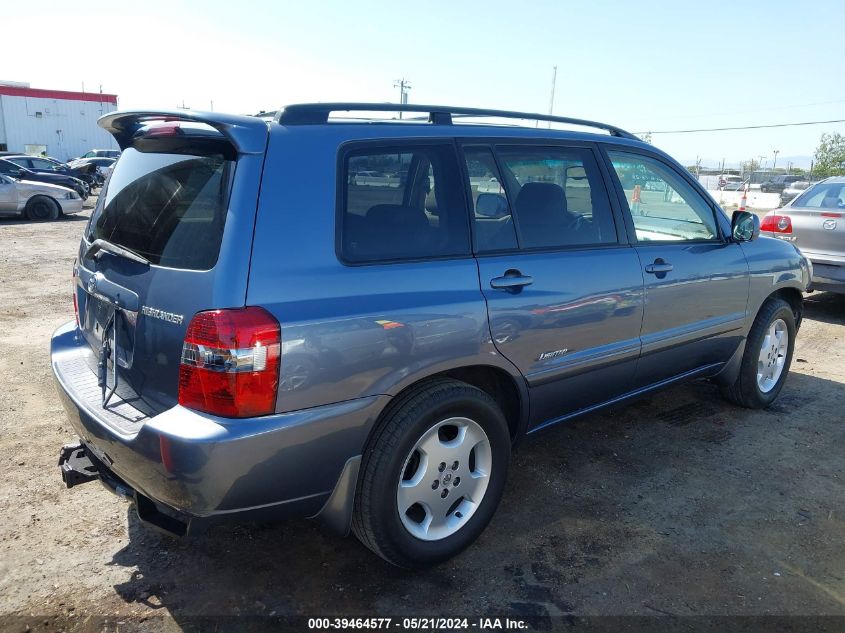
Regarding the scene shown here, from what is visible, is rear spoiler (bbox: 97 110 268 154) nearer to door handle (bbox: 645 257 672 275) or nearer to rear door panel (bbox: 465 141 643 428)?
rear door panel (bbox: 465 141 643 428)

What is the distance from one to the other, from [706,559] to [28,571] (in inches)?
116

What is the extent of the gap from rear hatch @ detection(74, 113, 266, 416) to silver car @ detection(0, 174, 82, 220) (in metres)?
14.4

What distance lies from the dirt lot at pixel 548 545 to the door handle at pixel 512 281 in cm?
119

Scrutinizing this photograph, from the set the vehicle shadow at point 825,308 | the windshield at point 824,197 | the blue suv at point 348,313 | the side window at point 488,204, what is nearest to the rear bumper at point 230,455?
the blue suv at point 348,313

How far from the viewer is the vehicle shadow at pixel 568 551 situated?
2645 mm

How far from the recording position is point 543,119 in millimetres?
3420

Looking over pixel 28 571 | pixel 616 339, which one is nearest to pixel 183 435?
pixel 28 571

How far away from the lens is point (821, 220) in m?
7.36

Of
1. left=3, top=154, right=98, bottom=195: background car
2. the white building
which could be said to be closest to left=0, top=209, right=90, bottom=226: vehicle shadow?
left=3, top=154, right=98, bottom=195: background car

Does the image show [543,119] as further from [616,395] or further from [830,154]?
[830,154]

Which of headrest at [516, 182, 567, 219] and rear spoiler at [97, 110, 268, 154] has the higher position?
rear spoiler at [97, 110, 268, 154]

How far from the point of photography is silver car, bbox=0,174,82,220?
14.8 meters

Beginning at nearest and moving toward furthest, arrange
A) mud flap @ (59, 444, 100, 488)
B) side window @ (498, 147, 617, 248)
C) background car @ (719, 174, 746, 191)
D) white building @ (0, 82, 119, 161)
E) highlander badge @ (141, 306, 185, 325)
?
highlander badge @ (141, 306, 185, 325) → mud flap @ (59, 444, 100, 488) → side window @ (498, 147, 617, 248) → background car @ (719, 174, 746, 191) → white building @ (0, 82, 119, 161)

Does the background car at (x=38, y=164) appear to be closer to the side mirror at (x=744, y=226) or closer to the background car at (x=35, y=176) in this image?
the background car at (x=35, y=176)
